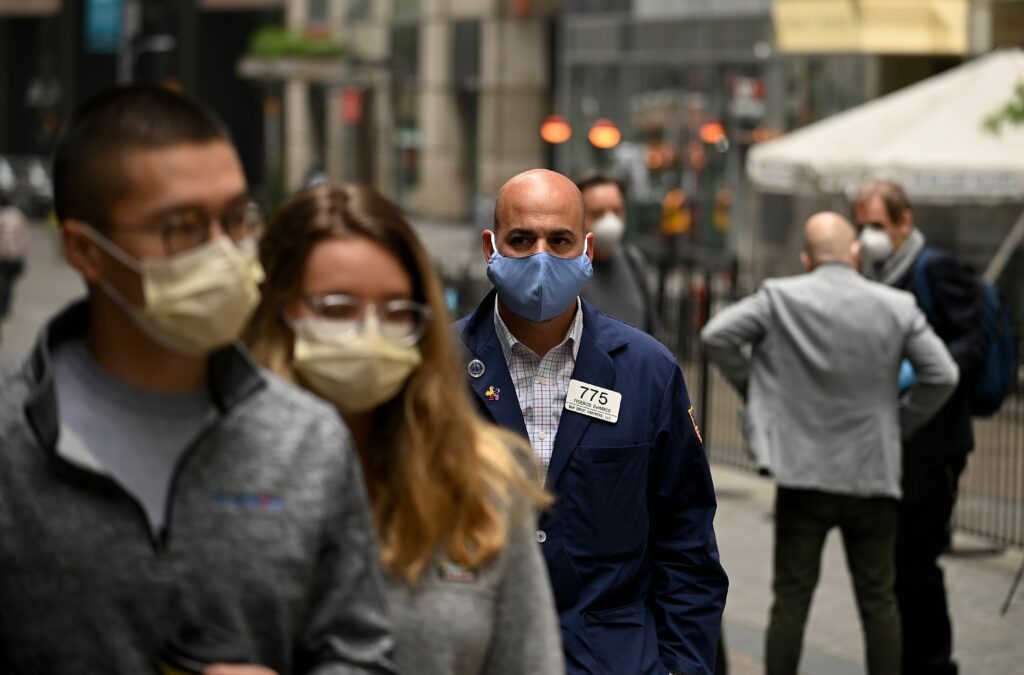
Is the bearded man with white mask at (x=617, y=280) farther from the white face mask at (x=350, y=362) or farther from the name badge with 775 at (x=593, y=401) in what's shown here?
the white face mask at (x=350, y=362)

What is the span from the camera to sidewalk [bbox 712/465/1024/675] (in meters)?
8.17

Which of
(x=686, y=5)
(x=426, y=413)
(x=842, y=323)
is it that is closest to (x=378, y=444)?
(x=426, y=413)

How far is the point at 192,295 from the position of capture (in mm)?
2305

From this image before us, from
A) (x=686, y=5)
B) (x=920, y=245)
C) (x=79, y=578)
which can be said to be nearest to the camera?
(x=79, y=578)

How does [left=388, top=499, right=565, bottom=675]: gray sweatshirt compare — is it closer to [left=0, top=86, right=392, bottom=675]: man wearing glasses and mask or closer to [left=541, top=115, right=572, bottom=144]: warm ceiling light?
[left=0, top=86, right=392, bottom=675]: man wearing glasses and mask

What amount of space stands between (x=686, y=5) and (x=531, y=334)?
30.7 m

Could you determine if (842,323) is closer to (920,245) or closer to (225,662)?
(920,245)

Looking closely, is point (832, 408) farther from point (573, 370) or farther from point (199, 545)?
point (199, 545)

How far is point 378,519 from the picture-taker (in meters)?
2.66

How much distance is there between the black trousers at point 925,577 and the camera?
23.5ft

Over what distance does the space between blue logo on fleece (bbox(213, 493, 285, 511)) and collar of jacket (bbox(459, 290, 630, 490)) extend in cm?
174

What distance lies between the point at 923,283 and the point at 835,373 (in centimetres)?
107

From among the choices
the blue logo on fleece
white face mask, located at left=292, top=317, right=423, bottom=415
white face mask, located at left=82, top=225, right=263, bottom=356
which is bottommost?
the blue logo on fleece

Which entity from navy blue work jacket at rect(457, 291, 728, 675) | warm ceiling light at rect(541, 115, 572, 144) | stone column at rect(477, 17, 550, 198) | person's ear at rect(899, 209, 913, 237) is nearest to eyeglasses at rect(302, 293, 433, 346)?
navy blue work jacket at rect(457, 291, 728, 675)
